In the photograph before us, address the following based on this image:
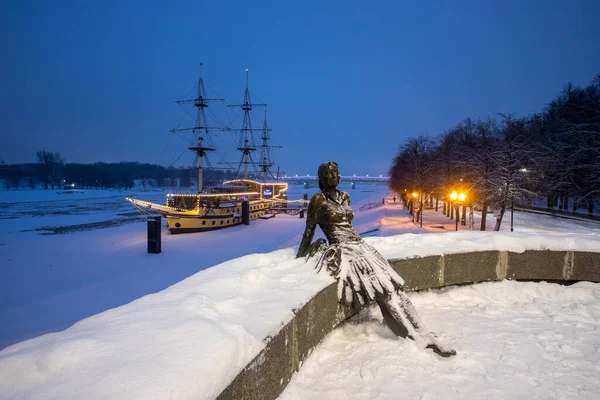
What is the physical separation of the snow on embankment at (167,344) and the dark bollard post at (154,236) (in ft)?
54.8

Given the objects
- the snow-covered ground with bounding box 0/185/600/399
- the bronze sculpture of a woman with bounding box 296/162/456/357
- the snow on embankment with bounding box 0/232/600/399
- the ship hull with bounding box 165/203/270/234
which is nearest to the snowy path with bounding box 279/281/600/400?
the snow-covered ground with bounding box 0/185/600/399

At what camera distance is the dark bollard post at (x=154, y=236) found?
1914 cm

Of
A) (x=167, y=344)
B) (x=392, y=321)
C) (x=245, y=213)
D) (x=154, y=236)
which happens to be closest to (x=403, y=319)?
(x=392, y=321)

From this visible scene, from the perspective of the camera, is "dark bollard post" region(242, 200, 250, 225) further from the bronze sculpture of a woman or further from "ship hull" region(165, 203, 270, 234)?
the bronze sculpture of a woman

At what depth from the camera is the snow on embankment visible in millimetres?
1791

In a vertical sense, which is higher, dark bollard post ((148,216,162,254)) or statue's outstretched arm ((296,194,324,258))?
statue's outstretched arm ((296,194,324,258))

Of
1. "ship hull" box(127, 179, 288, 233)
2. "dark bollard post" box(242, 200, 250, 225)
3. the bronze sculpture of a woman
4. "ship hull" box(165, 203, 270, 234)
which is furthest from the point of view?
"dark bollard post" box(242, 200, 250, 225)

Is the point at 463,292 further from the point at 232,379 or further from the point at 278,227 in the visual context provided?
the point at 278,227

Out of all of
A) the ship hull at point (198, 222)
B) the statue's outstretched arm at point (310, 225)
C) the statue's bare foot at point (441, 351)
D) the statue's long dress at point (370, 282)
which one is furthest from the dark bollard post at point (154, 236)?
the statue's bare foot at point (441, 351)

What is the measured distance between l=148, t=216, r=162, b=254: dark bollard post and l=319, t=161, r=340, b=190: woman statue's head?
1633 centimetres

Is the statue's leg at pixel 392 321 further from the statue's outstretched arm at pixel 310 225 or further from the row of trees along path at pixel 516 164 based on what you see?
the row of trees along path at pixel 516 164

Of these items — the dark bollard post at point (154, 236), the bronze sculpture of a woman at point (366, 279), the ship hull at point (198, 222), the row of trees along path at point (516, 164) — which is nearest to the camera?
the bronze sculpture of a woman at point (366, 279)

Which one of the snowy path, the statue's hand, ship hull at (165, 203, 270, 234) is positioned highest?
the statue's hand

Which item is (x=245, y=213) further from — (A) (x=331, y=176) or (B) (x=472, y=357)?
(B) (x=472, y=357)
